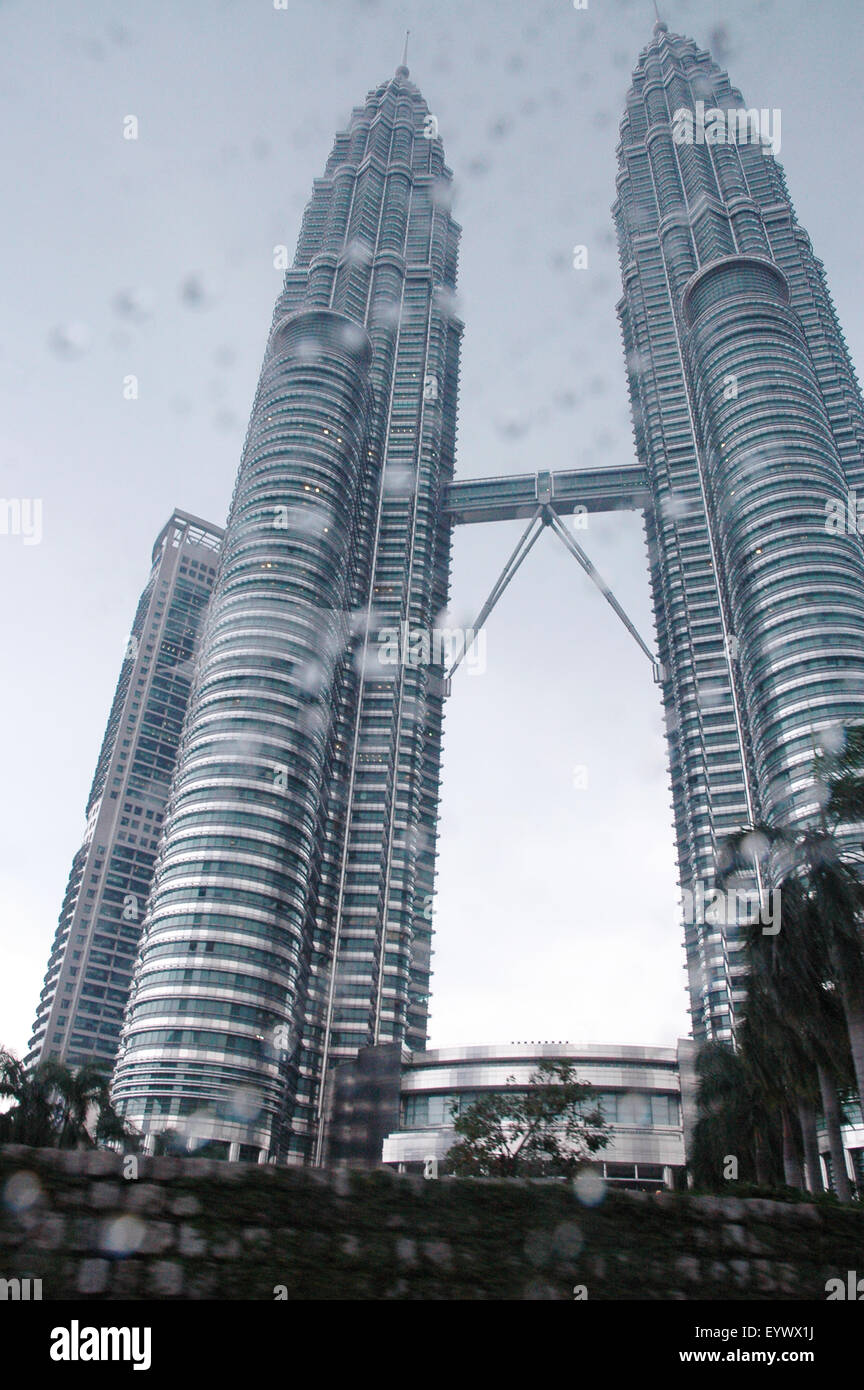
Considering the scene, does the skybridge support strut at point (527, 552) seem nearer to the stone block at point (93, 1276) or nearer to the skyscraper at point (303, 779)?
the skyscraper at point (303, 779)

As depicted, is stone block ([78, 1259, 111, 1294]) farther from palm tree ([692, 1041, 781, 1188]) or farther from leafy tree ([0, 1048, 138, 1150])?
leafy tree ([0, 1048, 138, 1150])

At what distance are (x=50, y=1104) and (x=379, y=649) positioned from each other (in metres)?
105

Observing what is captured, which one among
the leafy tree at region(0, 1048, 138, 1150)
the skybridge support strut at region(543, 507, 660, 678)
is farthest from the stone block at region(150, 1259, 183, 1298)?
the skybridge support strut at region(543, 507, 660, 678)

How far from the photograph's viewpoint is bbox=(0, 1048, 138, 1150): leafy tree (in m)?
56.1

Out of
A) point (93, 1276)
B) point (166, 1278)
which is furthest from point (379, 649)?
point (93, 1276)

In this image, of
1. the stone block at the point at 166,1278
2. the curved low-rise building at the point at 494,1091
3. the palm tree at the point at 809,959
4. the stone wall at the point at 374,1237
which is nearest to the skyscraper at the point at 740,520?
the curved low-rise building at the point at 494,1091

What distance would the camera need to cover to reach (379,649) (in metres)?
158

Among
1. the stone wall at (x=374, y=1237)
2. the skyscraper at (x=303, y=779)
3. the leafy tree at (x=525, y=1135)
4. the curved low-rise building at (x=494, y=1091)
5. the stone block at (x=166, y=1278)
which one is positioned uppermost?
the skyscraper at (x=303, y=779)

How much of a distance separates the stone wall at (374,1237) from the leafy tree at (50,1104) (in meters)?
43.7

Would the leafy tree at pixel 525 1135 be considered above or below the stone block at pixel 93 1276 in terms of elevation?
above

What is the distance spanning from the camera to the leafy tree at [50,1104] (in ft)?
184

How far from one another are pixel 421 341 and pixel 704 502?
69602mm

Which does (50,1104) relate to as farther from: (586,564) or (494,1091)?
(586,564)
